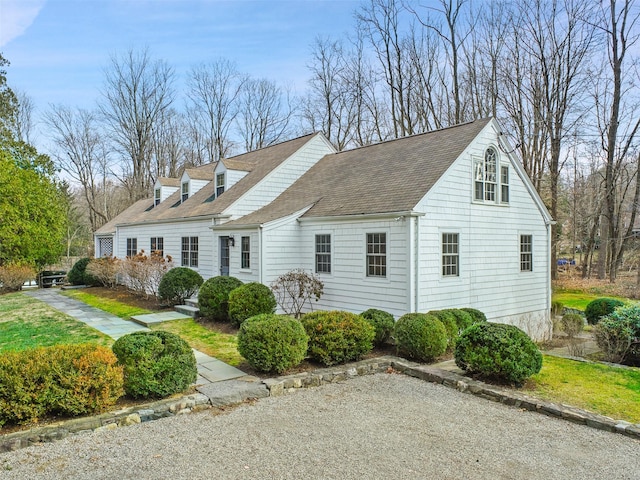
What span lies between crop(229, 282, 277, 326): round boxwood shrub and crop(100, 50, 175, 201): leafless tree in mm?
26179

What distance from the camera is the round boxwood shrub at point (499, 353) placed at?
6543mm

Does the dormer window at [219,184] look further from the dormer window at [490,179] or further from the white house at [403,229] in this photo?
the dormer window at [490,179]

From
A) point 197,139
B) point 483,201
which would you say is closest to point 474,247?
point 483,201

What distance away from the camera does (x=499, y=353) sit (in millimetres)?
6613

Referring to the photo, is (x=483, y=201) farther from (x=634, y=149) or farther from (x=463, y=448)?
(x=634, y=149)

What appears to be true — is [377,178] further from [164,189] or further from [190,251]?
[164,189]

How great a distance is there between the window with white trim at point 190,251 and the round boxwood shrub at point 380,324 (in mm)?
9613

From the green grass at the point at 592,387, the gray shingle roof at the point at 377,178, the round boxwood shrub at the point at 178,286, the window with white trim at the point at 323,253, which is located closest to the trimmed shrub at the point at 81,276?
the round boxwood shrub at the point at 178,286

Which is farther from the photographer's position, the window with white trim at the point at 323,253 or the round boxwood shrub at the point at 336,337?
the window with white trim at the point at 323,253

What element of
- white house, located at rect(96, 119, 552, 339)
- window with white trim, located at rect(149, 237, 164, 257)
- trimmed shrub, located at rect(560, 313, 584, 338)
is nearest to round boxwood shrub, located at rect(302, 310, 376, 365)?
white house, located at rect(96, 119, 552, 339)

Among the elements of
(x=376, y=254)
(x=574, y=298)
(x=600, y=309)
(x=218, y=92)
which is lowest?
(x=574, y=298)

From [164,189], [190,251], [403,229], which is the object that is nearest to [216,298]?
[190,251]

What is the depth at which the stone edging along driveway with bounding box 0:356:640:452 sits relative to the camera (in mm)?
4895

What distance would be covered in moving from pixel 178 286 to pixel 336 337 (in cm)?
851
